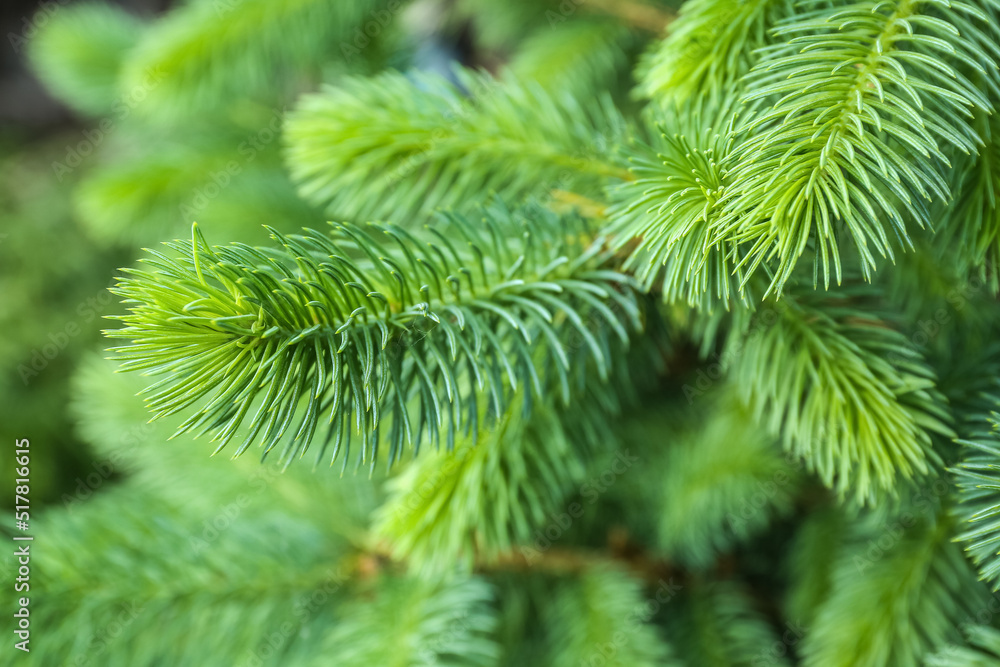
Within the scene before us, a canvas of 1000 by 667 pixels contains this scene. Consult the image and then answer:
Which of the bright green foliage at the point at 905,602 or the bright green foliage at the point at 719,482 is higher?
the bright green foliage at the point at 719,482

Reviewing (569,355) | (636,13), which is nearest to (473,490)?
(569,355)

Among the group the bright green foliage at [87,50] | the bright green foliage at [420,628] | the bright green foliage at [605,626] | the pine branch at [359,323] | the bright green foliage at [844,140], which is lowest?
the bright green foliage at [605,626]

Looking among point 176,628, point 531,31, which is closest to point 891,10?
point 531,31

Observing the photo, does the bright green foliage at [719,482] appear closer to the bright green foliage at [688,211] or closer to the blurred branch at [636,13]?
the bright green foliage at [688,211]

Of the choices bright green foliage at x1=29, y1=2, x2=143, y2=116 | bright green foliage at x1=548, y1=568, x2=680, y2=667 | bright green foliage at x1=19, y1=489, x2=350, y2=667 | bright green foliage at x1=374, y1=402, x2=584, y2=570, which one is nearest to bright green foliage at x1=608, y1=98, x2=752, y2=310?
bright green foliage at x1=374, y1=402, x2=584, y2=570

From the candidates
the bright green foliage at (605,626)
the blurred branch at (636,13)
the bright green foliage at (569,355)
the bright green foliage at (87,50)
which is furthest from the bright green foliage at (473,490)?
the bright green foliage at (87,50)

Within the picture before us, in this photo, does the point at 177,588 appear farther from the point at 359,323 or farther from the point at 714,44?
the point at 714,44
